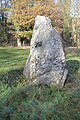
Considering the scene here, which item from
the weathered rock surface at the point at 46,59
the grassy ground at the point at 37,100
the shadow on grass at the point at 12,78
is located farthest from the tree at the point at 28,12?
the grassy ground at the point at 37,100

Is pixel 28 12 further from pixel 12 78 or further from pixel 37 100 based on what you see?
pixel 37 100

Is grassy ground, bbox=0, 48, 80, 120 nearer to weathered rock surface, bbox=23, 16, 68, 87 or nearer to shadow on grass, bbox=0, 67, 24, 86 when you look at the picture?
shadow on grass, bbox=0, 67, 24, 86

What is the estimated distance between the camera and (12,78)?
23.4 ft

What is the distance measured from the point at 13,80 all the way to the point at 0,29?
23957 millimetres

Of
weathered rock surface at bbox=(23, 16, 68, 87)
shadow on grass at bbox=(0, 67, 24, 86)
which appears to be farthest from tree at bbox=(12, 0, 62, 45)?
weathered rock surface at bbox=(23, 16, 68, 87)

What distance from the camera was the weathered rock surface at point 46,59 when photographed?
6.83m

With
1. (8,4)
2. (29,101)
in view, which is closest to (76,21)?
(8,4)

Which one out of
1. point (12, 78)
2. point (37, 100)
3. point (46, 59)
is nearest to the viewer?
point (37, 100)

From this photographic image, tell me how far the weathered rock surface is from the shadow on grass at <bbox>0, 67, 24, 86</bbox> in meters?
0.25

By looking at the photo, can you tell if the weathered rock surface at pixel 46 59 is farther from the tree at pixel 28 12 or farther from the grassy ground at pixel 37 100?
the tree at pixel 28 12

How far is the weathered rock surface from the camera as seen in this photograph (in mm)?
6828

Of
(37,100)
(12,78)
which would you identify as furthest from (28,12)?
(37,100)

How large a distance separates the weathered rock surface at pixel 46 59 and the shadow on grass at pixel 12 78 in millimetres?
246

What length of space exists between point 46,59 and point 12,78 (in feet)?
3.22
